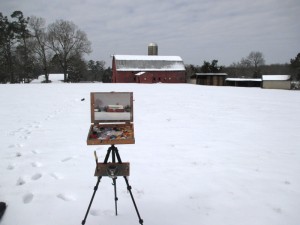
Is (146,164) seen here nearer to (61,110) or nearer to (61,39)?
(61,110)

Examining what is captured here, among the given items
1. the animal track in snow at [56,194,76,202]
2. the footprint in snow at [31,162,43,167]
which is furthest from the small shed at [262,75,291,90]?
the animal track in snow at [56,194,76,202]

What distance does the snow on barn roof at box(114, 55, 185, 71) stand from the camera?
52906mm

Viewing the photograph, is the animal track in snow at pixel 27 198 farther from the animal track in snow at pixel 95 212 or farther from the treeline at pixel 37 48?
the treeline at pixel 37 48

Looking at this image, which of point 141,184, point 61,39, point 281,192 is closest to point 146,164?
point 141,184

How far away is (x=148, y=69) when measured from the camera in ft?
176

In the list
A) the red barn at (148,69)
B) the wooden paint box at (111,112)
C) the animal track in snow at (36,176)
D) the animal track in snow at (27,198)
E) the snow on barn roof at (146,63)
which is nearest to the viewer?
the wooden paint box at (111,112)

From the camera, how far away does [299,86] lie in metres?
43.8

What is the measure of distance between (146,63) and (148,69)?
1.77 meters

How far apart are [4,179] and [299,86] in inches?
A: 1967

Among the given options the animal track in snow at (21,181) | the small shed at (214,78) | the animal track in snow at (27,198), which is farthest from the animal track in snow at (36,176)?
the small shed at (214,78)

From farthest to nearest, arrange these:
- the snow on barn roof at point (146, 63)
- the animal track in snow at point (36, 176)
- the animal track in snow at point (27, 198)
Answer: the snow on barn roof at point (146, 63)
the animal track in snow at point (36, 176)
the animal track in snow at point (27, 198)

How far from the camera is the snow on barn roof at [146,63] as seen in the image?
174ft

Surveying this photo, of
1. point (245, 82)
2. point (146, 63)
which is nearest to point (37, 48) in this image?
point (146, 63)

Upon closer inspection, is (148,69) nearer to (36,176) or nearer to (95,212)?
(36,176)
